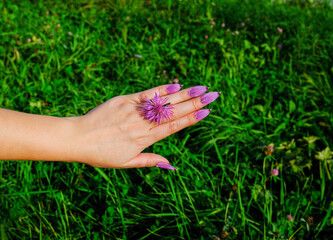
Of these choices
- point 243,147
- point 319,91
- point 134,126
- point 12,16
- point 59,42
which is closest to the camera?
point 134,126

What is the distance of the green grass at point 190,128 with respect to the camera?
161 cm

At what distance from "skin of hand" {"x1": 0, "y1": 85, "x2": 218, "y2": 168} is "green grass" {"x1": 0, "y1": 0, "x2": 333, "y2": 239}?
0.38m

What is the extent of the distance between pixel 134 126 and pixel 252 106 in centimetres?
150

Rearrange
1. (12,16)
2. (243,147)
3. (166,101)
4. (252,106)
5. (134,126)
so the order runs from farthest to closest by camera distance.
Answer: (12,16) < (252,106) < (243,147) < (166,101) < (134,126)

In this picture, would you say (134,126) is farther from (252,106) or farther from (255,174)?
(252,106)

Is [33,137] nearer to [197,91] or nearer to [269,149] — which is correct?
[197,91]

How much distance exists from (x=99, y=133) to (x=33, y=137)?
0.33 metres

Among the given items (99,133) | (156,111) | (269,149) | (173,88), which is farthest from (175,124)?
(269,149)

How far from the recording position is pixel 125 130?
1434 mm

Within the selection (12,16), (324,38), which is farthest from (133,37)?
(324,38)

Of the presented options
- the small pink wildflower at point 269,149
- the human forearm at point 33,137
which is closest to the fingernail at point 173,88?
the human forearm at point 33,137

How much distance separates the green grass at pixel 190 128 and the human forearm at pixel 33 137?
44cm

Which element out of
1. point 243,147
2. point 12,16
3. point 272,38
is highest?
point 12,16

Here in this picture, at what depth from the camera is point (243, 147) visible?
204 centimetres
